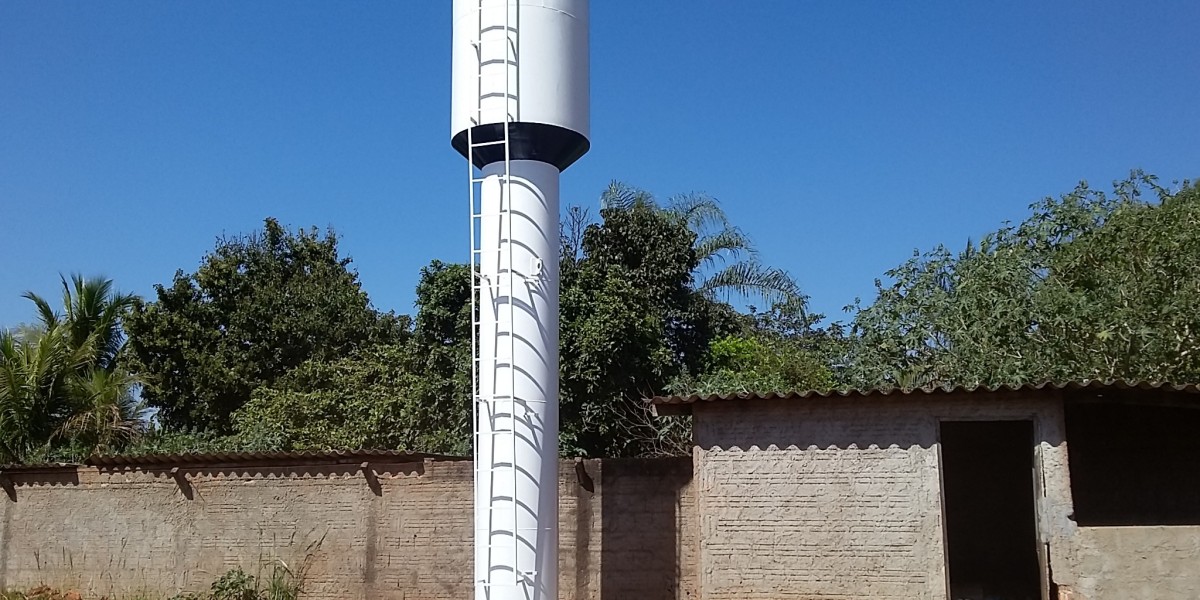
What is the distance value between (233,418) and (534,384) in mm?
15351

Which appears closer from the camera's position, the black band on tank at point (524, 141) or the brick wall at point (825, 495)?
the brick wall at point (825, 495)

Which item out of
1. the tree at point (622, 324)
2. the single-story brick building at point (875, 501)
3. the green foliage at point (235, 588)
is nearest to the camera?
the single-story brick building at point (875, 501)

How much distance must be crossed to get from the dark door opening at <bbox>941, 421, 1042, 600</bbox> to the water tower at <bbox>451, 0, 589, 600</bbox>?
8036 mm

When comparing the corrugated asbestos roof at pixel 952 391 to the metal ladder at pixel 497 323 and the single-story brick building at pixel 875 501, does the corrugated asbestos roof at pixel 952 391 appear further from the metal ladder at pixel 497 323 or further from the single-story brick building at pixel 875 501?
the metal ladder at pixel 497 323

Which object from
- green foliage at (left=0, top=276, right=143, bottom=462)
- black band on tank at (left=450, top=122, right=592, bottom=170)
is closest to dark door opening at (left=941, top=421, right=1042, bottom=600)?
black band on tank at (left=450, top=122, right=592, bottom=170)

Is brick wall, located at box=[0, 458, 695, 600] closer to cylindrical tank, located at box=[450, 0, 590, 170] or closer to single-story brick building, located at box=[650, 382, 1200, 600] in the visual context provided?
single-story brick building, located at box=[650, 382, 1200, 600]

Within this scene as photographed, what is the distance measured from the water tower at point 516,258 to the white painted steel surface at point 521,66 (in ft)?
0.04

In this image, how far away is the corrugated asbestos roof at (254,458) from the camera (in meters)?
13.9

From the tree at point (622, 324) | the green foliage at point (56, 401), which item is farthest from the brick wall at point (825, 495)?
the green foliage at point (56, 401)

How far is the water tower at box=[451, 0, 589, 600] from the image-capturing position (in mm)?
10961

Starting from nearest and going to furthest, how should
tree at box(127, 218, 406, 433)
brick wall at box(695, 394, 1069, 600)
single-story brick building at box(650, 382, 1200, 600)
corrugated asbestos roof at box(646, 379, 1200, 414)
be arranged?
corrugated asbestos roof at box(646, 379, 1200, 414) < single-story brick building at box(650, 382, 1200, 600) < brick wall at box(695, 394, 1069, 600) < tree at box(127, 218, 406, 433)

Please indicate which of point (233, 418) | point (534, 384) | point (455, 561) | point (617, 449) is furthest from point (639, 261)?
point (534, 384)

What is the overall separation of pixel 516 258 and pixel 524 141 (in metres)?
1.26

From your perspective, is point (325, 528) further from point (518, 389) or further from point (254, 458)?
point (518, 389)
